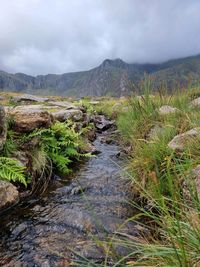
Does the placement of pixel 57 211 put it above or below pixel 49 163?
below

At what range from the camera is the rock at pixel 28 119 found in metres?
6.18

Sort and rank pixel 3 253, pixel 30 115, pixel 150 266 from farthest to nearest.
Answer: pixel 30 115 → pixel 3 253 → pixel 150 266

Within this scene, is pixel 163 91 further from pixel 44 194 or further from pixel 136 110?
pixel 44 194

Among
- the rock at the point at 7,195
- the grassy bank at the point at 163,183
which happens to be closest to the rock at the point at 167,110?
the grassy bank at the point at 163,183

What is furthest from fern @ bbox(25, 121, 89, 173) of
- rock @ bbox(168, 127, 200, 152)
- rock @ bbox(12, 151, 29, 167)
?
rock @ bbox(168, 127, 200, 152)

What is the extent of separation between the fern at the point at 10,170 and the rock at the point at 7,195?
0.11m

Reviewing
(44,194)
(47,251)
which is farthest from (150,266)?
(44,194)

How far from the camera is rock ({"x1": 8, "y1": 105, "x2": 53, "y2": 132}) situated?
20.3 feet

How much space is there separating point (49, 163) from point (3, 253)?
275cm

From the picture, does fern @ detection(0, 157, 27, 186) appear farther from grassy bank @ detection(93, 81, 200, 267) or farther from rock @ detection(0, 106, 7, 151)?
grassy bank @ detection(93, 81, 200, 267)

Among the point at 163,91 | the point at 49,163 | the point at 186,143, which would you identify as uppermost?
the point at 163,91

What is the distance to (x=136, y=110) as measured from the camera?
7316mm

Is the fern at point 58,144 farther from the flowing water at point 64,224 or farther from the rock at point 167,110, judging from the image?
the rock at point 167,110

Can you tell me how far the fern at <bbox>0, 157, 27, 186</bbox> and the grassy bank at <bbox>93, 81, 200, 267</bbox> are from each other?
174 cm
